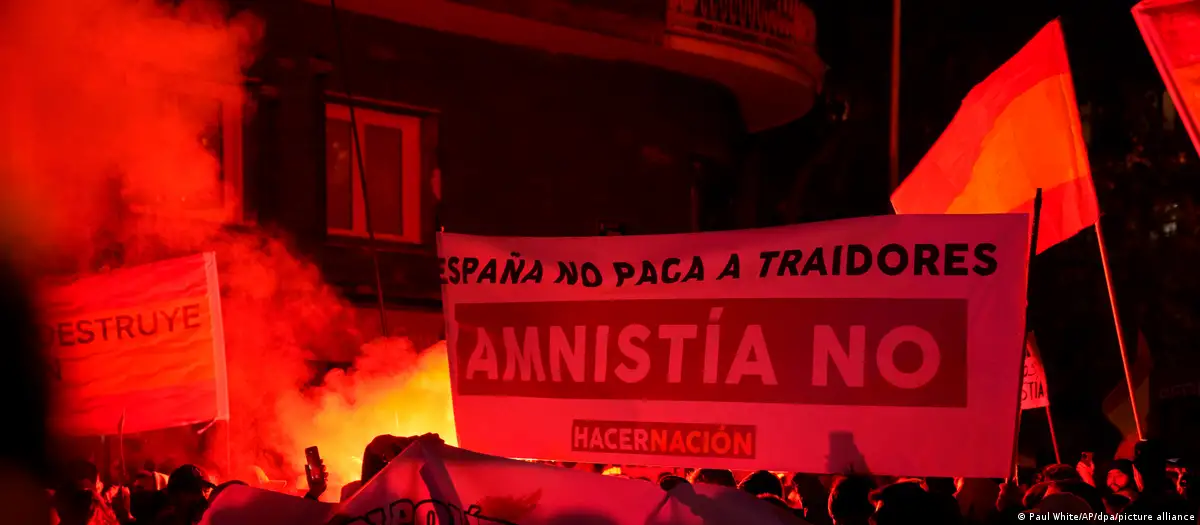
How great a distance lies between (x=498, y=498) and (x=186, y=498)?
6.54 feet

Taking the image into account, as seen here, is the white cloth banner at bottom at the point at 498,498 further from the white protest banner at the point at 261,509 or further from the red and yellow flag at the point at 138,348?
the red and yellow flag at the point at 138,348

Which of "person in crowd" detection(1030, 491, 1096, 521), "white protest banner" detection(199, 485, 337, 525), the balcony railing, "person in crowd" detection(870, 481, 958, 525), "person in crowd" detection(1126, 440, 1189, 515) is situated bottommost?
"person in crowd" detection(1126, 440, 1189, 515)

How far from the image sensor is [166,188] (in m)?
11.1

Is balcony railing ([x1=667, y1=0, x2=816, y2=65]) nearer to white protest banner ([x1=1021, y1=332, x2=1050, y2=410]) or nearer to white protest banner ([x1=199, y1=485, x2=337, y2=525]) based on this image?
white protest banner ([x1=1021, y1=332, x2=1050, y2=410])

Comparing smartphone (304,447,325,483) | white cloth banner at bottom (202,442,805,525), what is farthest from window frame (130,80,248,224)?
white cloth banner at bottom (202,442,805,525)

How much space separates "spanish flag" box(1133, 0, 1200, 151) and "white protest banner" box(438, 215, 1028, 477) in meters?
1.02

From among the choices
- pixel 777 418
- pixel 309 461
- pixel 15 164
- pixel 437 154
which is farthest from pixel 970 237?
pixel 437 154

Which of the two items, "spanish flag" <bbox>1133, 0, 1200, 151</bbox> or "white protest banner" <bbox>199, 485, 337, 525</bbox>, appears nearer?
"white protest banner" <bbox>199, 485, 337, 525</bbox>

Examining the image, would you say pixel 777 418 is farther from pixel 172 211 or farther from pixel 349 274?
pixel 349 274

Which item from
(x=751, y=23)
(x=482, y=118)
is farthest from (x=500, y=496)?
(x=751, y=23)

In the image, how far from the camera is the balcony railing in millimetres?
13992

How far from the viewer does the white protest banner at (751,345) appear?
4.86m

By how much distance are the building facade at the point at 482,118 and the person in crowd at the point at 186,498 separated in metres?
6.19

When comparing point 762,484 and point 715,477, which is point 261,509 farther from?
point 762,484
